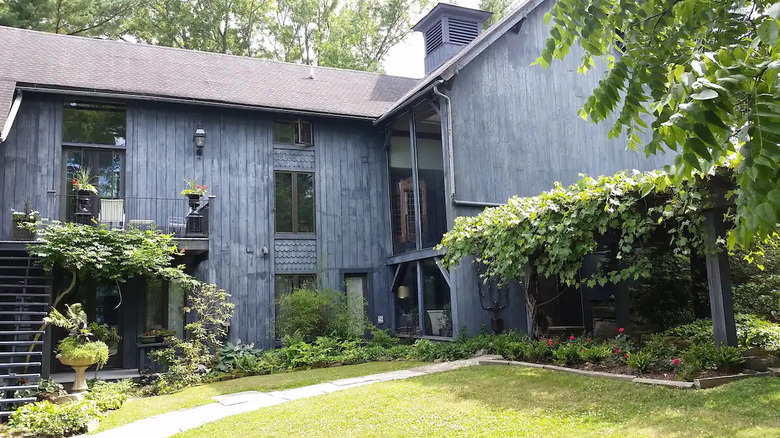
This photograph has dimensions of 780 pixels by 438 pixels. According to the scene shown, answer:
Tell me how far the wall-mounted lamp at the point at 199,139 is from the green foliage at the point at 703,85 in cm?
1112

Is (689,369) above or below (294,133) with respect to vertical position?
below

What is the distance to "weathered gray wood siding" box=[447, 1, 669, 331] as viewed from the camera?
45.8ft

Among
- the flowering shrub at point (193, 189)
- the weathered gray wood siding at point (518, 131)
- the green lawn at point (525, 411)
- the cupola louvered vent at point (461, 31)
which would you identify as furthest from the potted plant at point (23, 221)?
the cupola louvered vent at point (461, 31)

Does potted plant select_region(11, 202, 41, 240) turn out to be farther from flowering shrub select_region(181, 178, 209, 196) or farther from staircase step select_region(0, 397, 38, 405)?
staircase step select_region(0, 397, 38, 405)

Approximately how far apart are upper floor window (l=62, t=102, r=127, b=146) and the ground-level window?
7.24m

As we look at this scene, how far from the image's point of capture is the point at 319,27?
93.8 ft

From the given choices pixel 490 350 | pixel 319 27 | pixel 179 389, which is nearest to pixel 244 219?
pixel 179 389

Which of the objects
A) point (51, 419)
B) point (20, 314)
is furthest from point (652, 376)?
point (20, 314)

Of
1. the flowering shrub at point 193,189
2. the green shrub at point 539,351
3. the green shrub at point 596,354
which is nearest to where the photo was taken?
the green shrub at point 596,354

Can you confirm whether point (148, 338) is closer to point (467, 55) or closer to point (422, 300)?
point (422, 300)

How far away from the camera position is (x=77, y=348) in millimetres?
9953

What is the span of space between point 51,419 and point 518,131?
11316 millimetres

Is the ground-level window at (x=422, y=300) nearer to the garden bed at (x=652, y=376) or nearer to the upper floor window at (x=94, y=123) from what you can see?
the garden bed at (x=652, y=376)

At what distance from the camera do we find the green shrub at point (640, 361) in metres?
7.77
